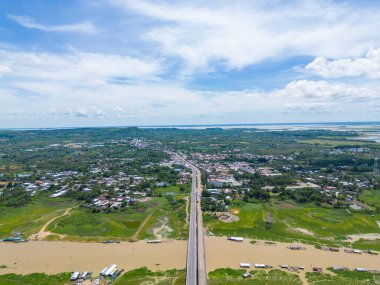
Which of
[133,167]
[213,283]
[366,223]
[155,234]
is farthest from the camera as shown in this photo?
[133,167]

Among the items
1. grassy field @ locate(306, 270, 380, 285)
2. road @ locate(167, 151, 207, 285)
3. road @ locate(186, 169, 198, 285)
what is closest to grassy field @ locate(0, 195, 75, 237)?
road @ locate(186, 169, 198, 285)

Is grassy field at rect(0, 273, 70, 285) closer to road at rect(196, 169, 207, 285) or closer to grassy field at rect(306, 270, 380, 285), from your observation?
road at rect(196, 169, 207, 285)

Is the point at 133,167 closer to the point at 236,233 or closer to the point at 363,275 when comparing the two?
the point at 236,233

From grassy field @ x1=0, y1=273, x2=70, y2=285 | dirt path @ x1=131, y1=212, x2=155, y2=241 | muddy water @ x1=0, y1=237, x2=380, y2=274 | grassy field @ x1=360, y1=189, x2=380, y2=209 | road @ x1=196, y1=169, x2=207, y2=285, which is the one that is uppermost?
grassy field @ x1=360, y1=189, x2=380, y2=209

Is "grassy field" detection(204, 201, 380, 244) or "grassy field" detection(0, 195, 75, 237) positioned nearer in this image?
"grassy field" detection(204, 201, 380, 244)

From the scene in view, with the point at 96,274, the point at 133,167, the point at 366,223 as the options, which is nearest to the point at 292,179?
the point at 366,223

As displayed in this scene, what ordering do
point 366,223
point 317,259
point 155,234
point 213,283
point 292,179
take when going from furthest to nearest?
point 292,179, point 366,223, point 155,234, point 317,259, point 213,283

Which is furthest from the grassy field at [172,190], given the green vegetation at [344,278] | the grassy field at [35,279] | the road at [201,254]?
the green vegetation at [344,278]

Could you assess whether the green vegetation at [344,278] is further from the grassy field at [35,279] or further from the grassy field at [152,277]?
the grassy field at [35,279]
